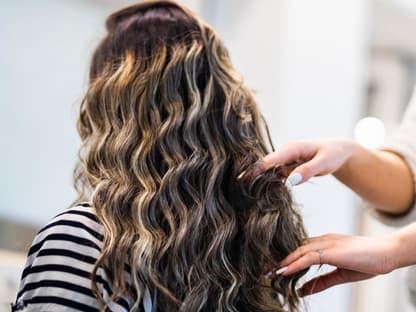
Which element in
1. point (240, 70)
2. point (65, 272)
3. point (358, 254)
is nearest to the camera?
point (65, 272)

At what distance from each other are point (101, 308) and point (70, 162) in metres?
1.19

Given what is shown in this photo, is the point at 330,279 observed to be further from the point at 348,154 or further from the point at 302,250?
the point at 348,154

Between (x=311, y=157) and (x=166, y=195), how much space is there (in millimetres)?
291

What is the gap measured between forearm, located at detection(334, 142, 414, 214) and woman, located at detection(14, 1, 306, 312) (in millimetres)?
245

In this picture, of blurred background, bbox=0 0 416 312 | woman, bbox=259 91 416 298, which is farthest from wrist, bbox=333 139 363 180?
blurred background, bbox=0 0 416 312

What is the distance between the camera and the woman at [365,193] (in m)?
0.97

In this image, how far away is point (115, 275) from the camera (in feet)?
2.89

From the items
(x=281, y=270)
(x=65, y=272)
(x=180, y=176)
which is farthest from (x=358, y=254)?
(x=65, y=272)

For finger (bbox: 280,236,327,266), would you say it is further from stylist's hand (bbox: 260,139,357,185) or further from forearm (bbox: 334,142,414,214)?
forearm (bbox: 334,142,414,214)

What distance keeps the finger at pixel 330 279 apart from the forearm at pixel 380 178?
0.26 metres

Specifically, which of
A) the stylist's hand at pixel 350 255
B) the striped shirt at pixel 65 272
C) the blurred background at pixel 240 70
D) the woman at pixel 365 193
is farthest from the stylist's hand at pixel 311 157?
the blurred background at pixel 240 70

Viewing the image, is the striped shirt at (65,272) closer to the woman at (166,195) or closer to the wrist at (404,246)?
the woman at (166,195)

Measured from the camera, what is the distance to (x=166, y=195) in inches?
37.7

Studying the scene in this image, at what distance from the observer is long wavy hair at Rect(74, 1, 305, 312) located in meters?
0.93
